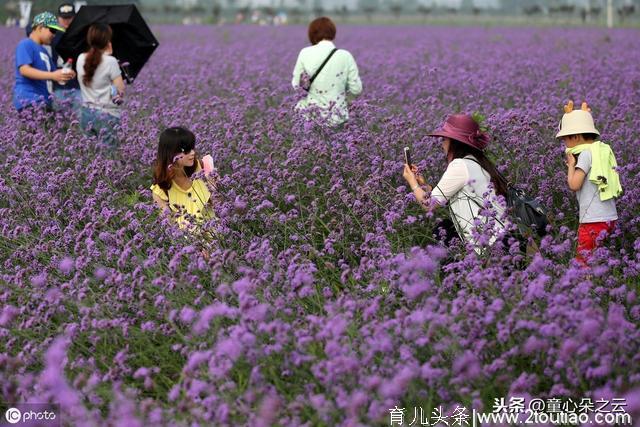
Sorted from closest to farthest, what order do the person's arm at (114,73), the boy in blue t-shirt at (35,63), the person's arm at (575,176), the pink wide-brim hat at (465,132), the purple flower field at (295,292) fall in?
the purple flower field at (295,292) → the pink wide-brim hat at (465,132) → the person's arm at (575,176) → the person's arm at (114,73) → the boy in blue t-shirt at (35,63)

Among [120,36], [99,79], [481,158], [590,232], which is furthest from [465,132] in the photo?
[120,36]

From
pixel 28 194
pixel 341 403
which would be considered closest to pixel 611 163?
pixel 341 403

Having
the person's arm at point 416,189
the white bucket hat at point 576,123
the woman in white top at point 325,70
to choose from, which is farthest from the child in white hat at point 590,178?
the woman in white top at point 325,70

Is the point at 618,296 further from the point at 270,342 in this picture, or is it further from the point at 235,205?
the point at 235,205

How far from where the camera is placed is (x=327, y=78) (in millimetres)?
6129

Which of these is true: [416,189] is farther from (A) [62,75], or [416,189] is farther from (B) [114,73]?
(A) [62,75]

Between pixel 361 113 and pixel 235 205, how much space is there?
1.79 metres

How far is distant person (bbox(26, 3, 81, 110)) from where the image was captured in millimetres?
6680

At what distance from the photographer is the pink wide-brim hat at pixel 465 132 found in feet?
13.0

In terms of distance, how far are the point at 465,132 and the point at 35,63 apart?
3.94m

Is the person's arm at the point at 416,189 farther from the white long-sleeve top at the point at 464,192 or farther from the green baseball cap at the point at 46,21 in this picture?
the green baseball cap at the point at 46,21

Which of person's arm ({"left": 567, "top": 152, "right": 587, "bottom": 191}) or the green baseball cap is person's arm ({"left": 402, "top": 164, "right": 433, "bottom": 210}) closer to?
person's arm ({"left": 567, "top": 152, "right": 587, "bottom": 191})

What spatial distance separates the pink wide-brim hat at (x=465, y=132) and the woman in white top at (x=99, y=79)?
2.97 metres

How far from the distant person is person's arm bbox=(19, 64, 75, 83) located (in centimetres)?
14
